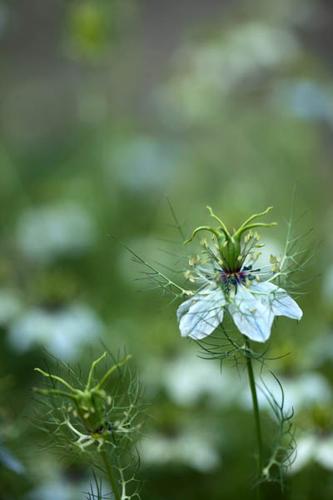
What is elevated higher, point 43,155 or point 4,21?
point 43,155

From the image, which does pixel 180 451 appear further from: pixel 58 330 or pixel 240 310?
pixel 240 310

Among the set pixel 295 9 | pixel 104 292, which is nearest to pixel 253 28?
pixel 295 9

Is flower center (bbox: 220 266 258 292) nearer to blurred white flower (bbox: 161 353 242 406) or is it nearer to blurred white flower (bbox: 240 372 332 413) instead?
blurred white flower (bbox: 240 372 332 413)

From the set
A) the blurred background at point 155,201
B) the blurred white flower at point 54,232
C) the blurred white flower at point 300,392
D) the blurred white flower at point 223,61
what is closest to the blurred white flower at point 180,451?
the blurred background at point 155,201

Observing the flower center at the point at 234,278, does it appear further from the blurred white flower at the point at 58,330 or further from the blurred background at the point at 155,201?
the blurred white flower at the point at 58,330

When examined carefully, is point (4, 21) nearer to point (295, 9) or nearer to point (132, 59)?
point (295, 9)

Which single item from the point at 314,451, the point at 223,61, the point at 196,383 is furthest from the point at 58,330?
the point at 223,61

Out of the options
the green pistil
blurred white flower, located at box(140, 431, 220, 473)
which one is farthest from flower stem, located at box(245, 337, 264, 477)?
blurred white flower, located at box(140, 431, 220, 473)
